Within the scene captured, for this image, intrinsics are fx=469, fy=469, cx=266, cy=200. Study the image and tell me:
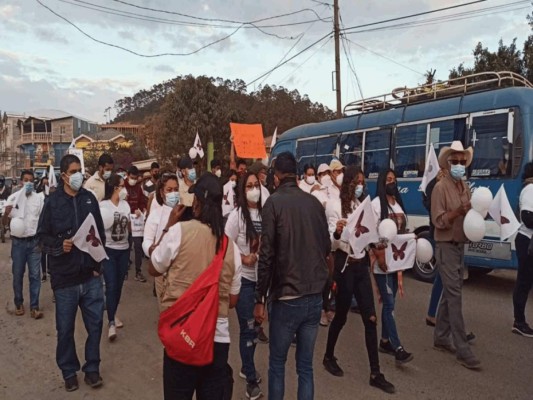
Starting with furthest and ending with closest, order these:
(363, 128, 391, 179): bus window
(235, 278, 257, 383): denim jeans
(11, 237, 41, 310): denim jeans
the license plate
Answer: (363, 128, 391, 179): bus window < the license plate < (11, 237, 41, 310): denim jeans < (235, 278, 257, 383): denim jeans

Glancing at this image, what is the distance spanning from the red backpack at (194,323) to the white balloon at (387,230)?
2.29 m

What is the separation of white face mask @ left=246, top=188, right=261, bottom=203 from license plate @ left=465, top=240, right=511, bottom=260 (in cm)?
475

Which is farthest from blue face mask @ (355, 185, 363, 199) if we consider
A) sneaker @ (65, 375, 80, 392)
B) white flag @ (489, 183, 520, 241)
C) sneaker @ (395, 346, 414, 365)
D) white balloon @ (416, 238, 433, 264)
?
sneaker @ (65, 375, 80, 392)

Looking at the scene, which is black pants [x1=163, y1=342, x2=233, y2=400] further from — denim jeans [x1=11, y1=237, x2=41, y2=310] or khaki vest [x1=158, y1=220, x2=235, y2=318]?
denim jeans [x1=11, y1=237, x2=41, y2=310]

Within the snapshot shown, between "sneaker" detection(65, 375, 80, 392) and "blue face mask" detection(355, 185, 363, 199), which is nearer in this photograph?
"sneaker" detection(65, 375, 80, 392)

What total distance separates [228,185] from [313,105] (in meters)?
40.3

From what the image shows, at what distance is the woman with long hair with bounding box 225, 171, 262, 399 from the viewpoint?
12.6 feet

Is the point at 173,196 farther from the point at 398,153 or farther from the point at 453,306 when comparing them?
the point at 398,153

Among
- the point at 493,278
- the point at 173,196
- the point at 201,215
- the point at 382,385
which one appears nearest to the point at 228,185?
the point at 173,196

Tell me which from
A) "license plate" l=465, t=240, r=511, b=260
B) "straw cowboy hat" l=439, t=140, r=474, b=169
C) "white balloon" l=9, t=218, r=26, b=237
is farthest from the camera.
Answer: "license plate" l=465, t=240, r=511, b=260

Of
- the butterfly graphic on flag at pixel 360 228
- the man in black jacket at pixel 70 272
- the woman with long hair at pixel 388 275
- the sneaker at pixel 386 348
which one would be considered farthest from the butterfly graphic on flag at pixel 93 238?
the sneaker at pixel 386 348

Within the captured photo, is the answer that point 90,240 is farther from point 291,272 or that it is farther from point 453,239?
point 453,239

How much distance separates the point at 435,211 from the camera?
4617mm

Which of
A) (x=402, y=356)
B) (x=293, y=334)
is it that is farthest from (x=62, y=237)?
(x=402, y=356)
